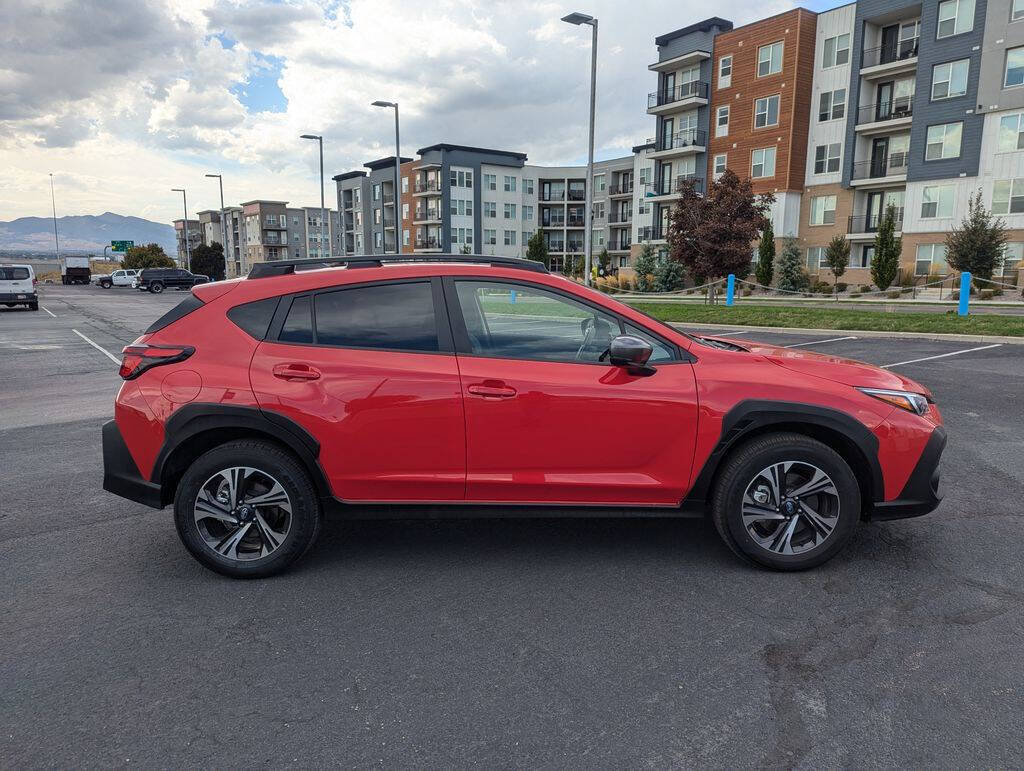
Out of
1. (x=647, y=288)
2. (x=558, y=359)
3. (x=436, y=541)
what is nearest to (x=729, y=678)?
(x=558, y=359)

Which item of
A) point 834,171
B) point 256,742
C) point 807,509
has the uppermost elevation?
point 834,171

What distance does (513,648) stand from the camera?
10.7 ft

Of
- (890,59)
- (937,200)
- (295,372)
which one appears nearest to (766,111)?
(890,59)

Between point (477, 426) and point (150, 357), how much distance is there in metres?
1.85

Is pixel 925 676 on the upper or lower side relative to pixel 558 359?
lower

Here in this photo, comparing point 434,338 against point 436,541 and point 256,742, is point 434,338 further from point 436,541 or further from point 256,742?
point 256,742

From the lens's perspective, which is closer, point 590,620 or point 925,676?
point 925,676

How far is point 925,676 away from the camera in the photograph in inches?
118

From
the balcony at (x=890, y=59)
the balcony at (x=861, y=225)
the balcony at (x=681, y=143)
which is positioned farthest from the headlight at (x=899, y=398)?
the balcony at (x=681, y=143)

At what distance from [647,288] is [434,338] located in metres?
42.9

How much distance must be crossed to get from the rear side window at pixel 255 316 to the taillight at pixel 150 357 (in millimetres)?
289

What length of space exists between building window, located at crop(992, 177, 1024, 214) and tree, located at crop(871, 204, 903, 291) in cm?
452

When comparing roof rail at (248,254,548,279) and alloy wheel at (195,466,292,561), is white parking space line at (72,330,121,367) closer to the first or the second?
roof rail at (248,254,548,279)

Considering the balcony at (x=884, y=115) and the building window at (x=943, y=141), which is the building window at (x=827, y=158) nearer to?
the balcony at (x=884, y=115)
